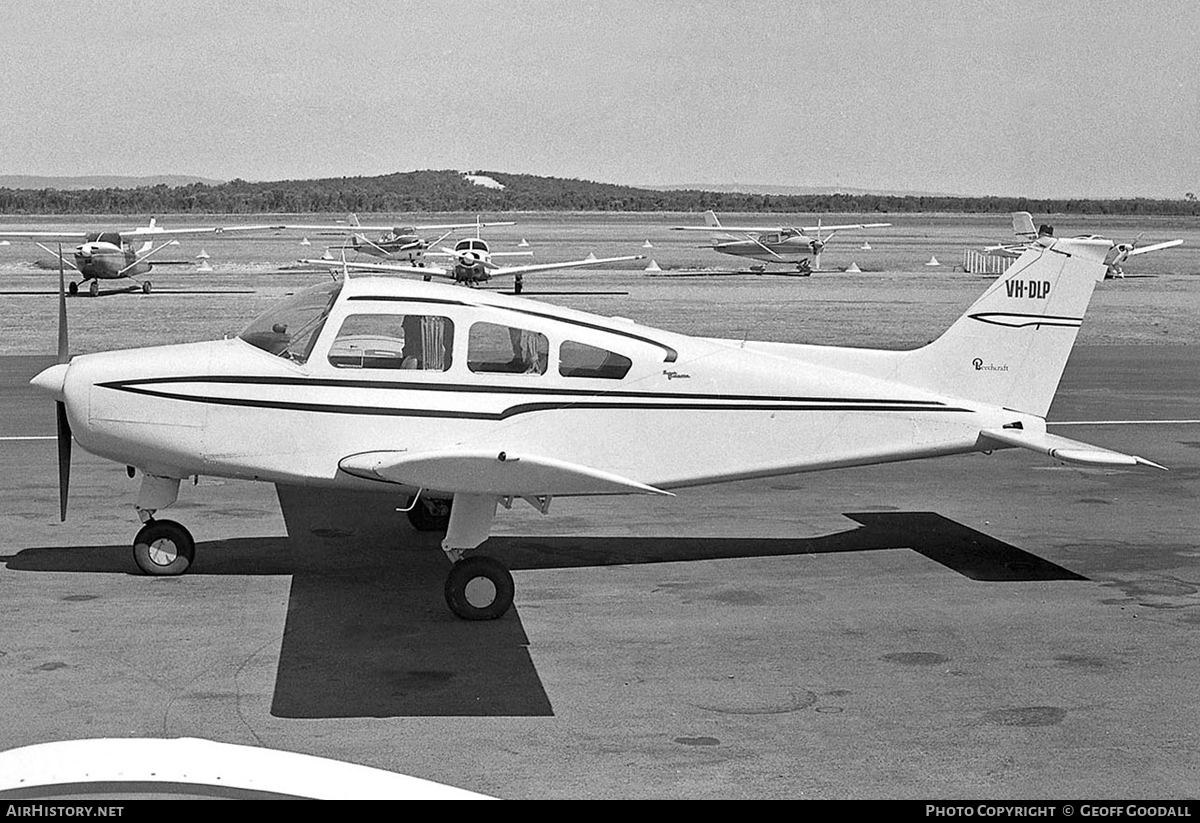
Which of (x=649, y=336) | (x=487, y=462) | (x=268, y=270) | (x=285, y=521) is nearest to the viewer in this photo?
(x=487, y=462)

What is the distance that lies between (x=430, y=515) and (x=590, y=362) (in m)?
2.63

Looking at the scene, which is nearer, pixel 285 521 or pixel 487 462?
pixel 487 462

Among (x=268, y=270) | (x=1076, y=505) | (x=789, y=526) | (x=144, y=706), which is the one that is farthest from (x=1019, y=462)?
(x=268, y=270)

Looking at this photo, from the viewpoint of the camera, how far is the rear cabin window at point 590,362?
9.95 meters

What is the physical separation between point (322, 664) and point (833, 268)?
195 ft

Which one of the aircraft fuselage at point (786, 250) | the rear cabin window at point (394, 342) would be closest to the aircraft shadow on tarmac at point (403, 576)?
the rear cabin window at point (394, 342)

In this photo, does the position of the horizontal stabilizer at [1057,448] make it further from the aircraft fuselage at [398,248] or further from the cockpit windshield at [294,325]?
the aircraft fuselage at [398,248]

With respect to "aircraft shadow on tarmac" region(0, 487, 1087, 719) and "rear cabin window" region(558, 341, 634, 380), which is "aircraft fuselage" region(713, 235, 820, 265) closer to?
"aircraft shadow on tarmac" region(0, 487, 1087, 719)

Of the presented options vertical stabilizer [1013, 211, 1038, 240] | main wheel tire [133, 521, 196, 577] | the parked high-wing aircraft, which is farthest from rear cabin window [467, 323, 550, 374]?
vertical stabilizer [1013, 211, 1038, 240]

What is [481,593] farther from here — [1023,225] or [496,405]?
[1023,225]

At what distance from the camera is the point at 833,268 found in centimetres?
6569

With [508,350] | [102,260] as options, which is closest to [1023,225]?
[102,260]
